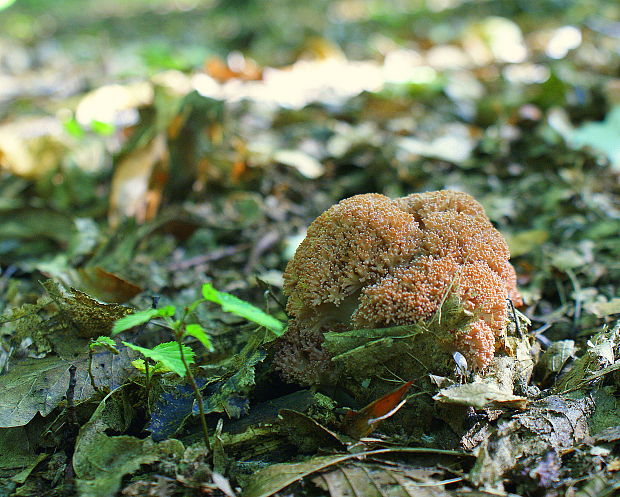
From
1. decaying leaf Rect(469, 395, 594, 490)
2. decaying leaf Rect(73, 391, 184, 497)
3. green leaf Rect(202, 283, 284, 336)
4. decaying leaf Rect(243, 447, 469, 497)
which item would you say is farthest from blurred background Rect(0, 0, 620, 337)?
green leaf Rect(202, 283, 284, 336)

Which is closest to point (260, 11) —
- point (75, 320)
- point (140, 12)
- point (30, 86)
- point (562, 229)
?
point (140, 12)

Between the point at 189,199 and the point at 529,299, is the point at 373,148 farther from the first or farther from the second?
the point at 529,299

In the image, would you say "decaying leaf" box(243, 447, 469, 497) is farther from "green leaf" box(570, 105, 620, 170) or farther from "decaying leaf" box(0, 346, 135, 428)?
"green leaf" box(570, 105, 620, 170)

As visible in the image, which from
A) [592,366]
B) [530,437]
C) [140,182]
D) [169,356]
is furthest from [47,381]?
[592,366]

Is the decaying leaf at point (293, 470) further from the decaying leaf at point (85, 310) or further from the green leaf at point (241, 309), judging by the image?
the decaying leaf at point (85, 310)

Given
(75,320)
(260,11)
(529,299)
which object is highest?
(260,11)

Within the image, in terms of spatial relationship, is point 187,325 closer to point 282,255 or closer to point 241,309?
point 241,309
